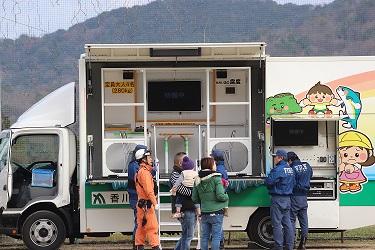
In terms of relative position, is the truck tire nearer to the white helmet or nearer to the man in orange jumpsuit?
the man in orange jumpsuit

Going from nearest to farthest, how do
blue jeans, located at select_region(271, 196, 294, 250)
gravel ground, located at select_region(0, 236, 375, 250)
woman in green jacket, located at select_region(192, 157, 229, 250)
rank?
woman in green jacket, located at select_region(192, 157, 229, 250) → blue jeans, located at select_region(271, 196, 294, 250) → gravel ground, located at select_region(0, 236, 375, 250)

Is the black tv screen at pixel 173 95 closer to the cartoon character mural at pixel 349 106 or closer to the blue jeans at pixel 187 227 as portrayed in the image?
the cartoon character mural at pixel 349 106

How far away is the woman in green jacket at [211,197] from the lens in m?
11.5

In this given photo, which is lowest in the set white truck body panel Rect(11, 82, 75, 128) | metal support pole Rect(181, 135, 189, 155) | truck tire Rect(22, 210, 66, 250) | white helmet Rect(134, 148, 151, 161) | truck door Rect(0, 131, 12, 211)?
truck tire Rect(22, 210, 66, 250)

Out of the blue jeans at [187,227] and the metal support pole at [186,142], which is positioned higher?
the metal support pole at [186,142]

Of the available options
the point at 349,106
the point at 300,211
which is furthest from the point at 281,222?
the point at 349,106

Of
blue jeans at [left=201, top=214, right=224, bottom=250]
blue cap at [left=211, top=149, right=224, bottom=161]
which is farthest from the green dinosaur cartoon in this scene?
blue jeans at [left=201, top=214, right=224, bottom=250]

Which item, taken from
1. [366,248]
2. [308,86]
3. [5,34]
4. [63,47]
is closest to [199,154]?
[308,86]

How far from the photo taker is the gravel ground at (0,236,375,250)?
14.6m

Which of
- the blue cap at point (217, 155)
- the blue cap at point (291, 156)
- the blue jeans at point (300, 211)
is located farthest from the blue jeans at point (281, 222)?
the blue cap at point (217, 155)

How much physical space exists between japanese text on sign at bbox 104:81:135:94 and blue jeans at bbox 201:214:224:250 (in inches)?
133

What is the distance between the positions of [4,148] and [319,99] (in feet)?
16.7

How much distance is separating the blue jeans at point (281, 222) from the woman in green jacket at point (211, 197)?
173 cm

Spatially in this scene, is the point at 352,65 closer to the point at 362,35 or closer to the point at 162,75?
the point at 162,75
